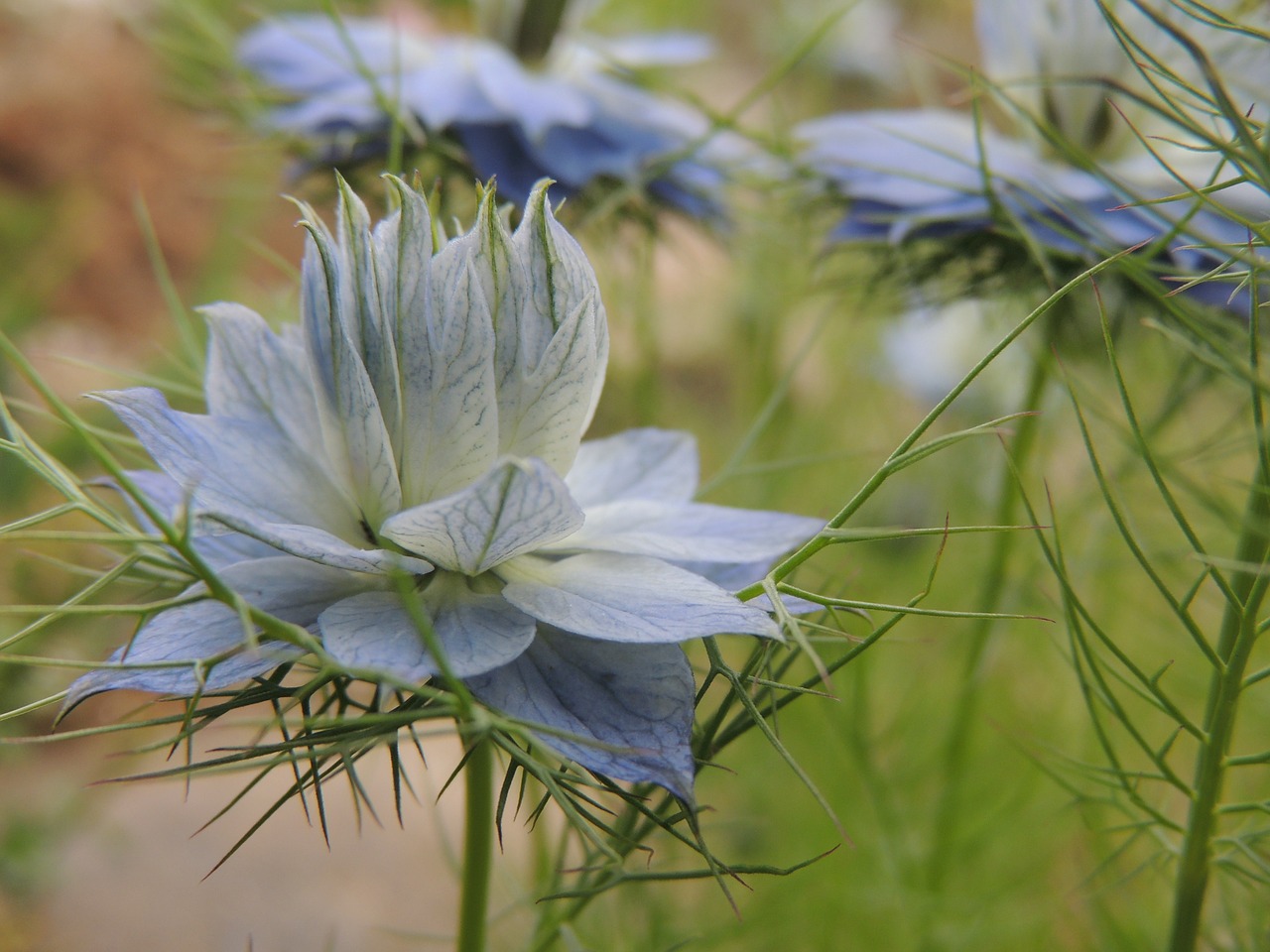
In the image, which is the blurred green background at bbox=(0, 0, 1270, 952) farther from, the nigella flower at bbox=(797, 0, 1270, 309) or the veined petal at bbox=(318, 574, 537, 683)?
the veined petal at bbox=(318, 574, 537, 683)

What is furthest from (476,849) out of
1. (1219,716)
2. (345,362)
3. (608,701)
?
(1219,716)

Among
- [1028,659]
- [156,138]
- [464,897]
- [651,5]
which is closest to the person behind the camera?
[464,897]

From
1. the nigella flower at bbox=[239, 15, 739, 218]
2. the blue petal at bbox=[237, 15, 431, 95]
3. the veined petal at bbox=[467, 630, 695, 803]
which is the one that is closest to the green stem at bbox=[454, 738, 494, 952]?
the veined petal at bbox=[467, 630, 695, 803]

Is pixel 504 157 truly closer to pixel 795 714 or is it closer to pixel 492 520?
pixel 492 520

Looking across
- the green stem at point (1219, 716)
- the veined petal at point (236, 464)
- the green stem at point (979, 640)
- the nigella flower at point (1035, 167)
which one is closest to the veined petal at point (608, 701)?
the veined petal at point (236, 464)

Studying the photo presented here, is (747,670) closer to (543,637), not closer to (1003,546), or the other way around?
(543,637)

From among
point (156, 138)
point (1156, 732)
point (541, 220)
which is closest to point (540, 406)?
point (541, 220)

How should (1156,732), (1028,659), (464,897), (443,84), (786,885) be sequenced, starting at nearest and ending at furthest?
(464,897)
(443,84)
(786,885)
(1156,732)
(1028,659)
